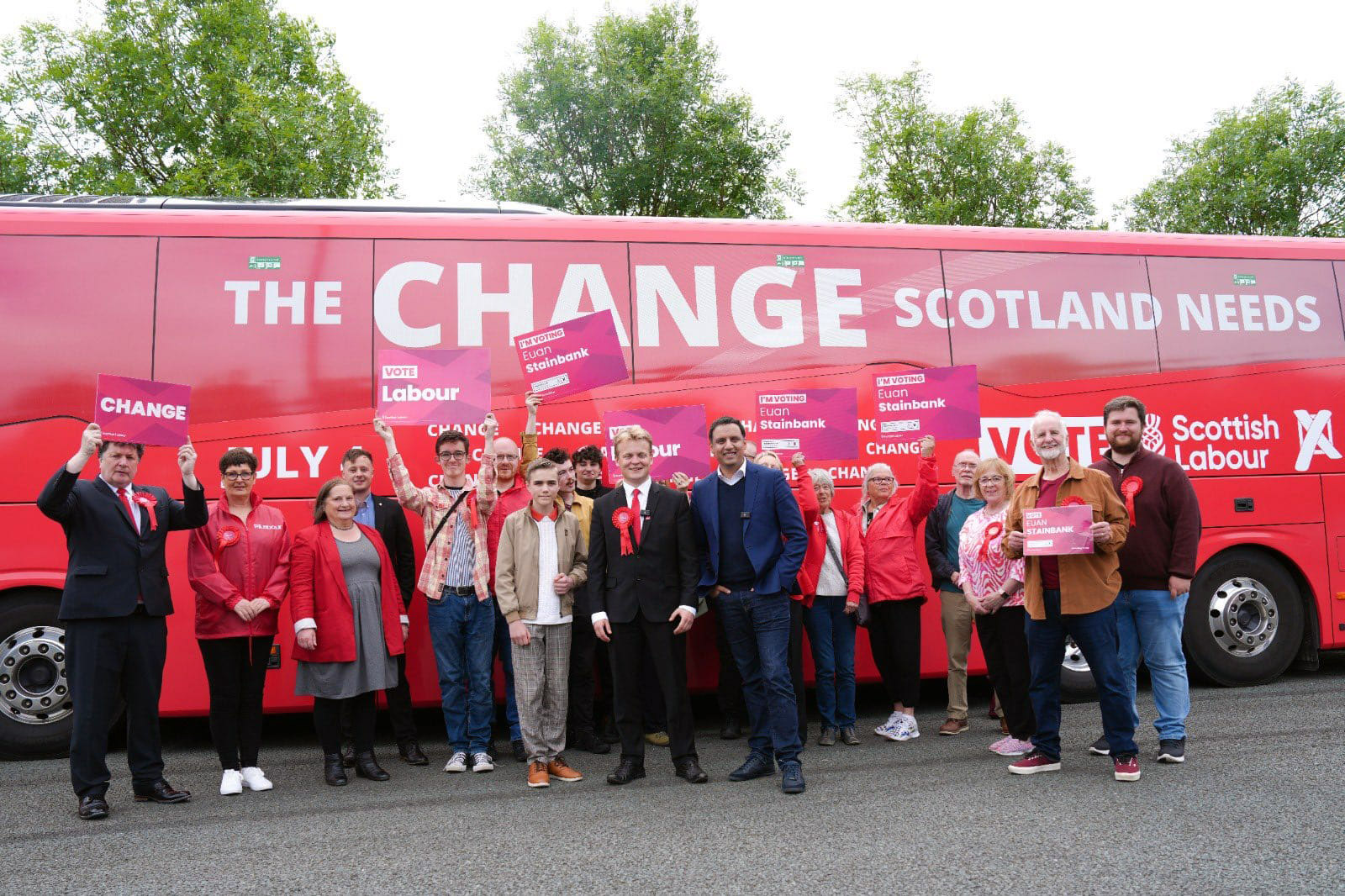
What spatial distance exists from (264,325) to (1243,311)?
7.66 m

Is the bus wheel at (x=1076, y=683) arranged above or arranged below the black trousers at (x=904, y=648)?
below

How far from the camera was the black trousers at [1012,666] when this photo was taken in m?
5.60

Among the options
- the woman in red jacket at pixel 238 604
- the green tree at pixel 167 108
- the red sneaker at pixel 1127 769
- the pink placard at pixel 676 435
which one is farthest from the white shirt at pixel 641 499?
the green tree at pixel 167 108

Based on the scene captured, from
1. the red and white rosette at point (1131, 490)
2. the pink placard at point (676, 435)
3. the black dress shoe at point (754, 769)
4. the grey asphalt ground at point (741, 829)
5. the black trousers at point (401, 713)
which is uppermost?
the pink placard at point (676, 435)

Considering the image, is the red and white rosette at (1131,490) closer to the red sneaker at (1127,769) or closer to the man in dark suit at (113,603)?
the red sneaker at (1127,769)

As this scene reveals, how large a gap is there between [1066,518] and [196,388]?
17.8 feet

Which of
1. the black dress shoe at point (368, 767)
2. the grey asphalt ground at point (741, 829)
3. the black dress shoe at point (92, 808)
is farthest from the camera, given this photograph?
the black dress shoe at point (368, 767)

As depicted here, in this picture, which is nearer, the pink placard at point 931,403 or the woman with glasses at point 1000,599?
the woman with glasses at point 1000,599

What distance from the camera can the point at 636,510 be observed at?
17.4 feet

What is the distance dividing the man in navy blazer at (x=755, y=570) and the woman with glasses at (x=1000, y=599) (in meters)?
1.27

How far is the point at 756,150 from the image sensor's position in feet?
76.0

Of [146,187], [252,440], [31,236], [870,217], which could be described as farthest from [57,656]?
[870,217]

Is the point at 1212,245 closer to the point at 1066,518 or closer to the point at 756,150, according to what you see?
the point at 1066,518

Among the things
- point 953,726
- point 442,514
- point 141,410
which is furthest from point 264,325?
point 953,726
